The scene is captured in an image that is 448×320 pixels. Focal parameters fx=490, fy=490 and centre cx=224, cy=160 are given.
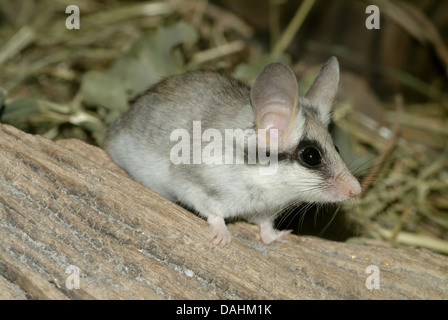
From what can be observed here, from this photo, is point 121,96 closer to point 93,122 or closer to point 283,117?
point 93,122

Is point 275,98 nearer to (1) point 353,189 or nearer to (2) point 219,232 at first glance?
(1) point 353,189

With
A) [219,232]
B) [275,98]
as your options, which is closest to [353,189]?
[275,98]

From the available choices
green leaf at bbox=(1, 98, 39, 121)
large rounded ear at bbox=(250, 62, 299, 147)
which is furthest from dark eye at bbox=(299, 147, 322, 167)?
green leaf at bbox=(1, 98, 39, 121)

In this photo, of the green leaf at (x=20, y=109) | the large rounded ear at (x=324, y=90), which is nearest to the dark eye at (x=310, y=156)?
the large rounded ear at (x=324, y=90)

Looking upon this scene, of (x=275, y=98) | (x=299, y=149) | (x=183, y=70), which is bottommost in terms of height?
(x=299, y=149)

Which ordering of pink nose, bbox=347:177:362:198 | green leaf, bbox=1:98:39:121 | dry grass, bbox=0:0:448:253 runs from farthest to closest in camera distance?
1. dry grass, bbox=0:0:448:253
2. green leaf, bbox=1:98:39:121
3. pink nose, bbox=347:177:362:198

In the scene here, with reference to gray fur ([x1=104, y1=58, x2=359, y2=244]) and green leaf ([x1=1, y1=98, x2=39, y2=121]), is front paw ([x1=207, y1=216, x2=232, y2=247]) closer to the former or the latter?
gray fur ([x1=104, y1=58, x2=359, y2=244])

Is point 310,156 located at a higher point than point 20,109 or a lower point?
lower

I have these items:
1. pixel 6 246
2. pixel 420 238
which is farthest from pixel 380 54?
pixel 6 246
